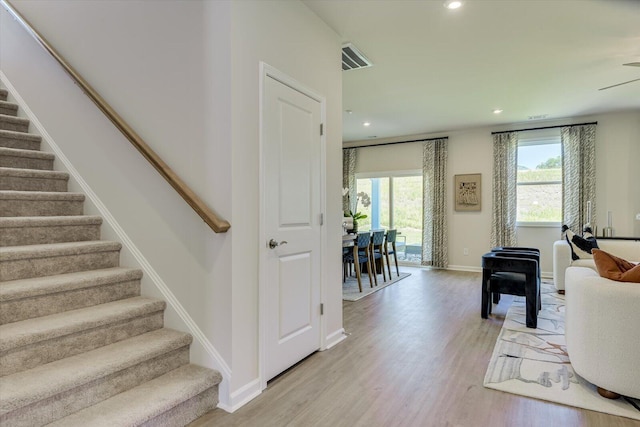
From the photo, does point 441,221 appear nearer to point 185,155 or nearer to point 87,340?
point 185,155

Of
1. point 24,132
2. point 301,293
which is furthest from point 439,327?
point 24,132

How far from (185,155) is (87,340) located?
1.21 metres

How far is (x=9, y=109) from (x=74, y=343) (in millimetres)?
2805

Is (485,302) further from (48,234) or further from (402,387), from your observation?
(48,234)

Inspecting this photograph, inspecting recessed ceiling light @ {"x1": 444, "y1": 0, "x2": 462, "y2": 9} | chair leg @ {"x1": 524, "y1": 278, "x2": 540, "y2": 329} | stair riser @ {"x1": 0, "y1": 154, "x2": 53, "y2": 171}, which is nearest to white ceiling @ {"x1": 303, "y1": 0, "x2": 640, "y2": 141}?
recessed ceiling light @ {"x1": 444, "y1": 0, "x2": 462, "y2": 9}

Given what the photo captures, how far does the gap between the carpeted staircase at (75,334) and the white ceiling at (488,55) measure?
256 cm

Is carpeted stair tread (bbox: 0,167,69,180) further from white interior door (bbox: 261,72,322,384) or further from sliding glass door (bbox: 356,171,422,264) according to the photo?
sliding glass door (bbox: 356,171,422,264)

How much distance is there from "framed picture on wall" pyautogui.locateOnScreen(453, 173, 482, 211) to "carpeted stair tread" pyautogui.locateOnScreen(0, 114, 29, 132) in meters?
6.74

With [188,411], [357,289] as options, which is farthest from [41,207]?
[357,289]

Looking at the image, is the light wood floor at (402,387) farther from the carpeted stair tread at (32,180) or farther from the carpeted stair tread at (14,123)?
the carpeted stair tread at (14,123)

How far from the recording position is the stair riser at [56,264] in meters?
2.09

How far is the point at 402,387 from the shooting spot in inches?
93.7

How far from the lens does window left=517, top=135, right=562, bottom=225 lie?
6.29m

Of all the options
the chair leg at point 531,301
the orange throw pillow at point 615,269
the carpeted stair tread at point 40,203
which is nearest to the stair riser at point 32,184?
the carpeted stair tread at point 40,203
